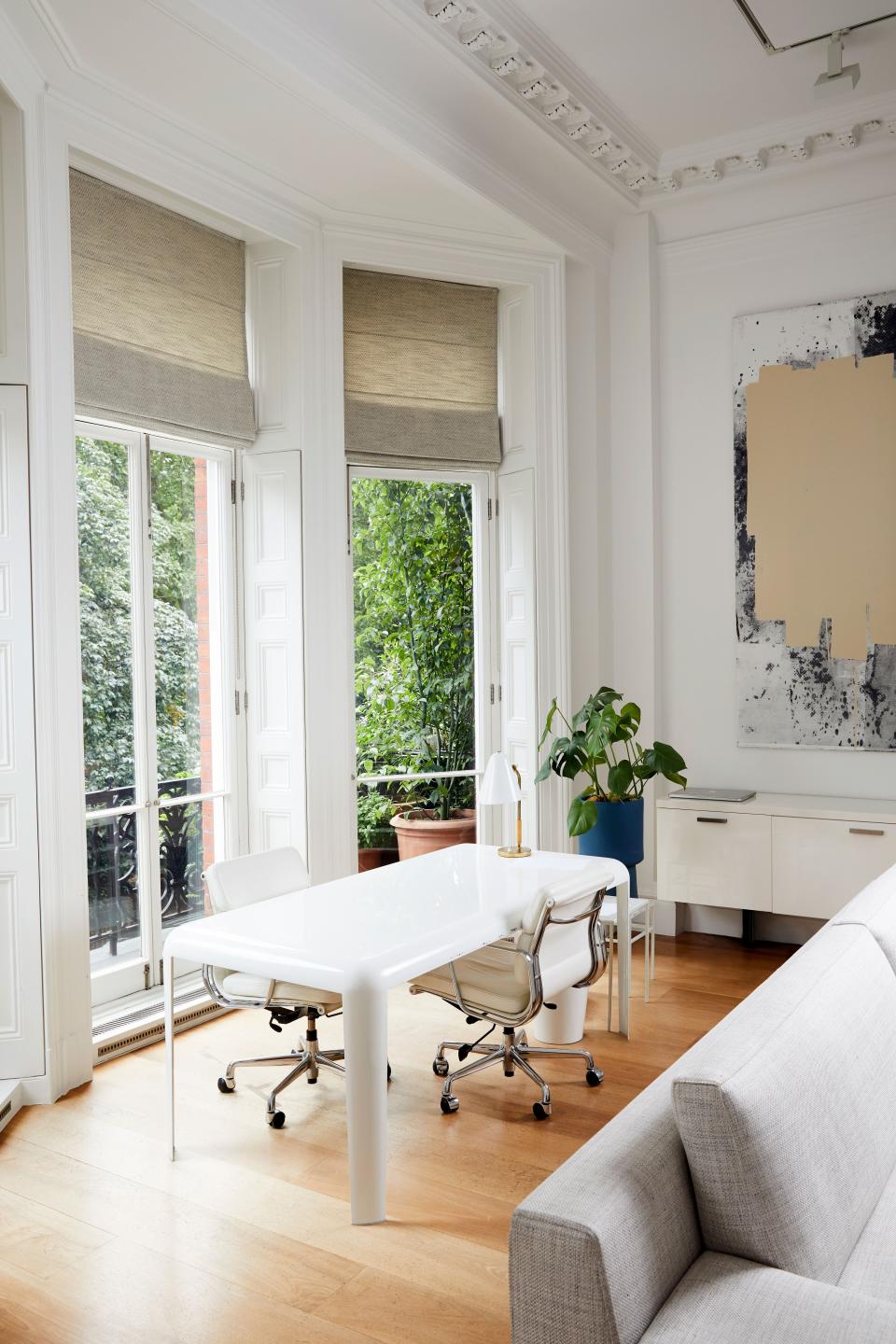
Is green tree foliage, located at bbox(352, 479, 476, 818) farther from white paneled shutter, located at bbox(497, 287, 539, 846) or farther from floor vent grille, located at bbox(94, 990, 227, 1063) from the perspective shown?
floor vent grille, located at bbox(94, 990, 227, 1063)

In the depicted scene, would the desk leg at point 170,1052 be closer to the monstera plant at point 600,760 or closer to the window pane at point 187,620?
the window pane at point 187,620

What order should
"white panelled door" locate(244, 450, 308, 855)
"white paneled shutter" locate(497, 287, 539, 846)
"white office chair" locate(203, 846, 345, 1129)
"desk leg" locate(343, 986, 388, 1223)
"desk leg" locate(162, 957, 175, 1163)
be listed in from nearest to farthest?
"desk leg" locate(343, 986, 388, 1223) → "desk leg" locate(162, 957, 175, 1163) → "white office chair" locate(203, 846, 345, 1129) → "white panelled door" locate(244, 450, 308, 855) → "white paneled shutter" locate(497, 287, 539, 846)

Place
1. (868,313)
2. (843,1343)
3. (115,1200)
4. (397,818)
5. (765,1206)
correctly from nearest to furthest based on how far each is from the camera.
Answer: (843,1343) → (765,1206) → (115,1200) → (868,313) → (397,818)

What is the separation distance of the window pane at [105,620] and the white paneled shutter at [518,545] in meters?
2.02

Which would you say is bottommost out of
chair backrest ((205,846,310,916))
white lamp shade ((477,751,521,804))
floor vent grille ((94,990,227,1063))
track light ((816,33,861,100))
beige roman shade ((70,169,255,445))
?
floor vent grille ((94,990,227,1063))

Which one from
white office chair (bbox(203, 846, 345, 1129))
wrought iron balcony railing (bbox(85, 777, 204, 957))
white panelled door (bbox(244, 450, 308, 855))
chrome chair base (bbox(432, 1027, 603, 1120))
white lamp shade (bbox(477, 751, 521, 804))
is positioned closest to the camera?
white office chair (bbox(203, 846, 345, 1129))

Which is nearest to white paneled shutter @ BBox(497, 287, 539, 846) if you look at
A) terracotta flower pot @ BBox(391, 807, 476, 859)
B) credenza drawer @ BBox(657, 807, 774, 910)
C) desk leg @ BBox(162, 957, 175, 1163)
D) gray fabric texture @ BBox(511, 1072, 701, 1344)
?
terracotta flower pot @ BBox(391, 807, 476, 859)

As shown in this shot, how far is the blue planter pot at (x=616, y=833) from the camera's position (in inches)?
193

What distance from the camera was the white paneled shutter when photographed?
215 inches

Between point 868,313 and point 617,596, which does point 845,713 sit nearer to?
point 617,596

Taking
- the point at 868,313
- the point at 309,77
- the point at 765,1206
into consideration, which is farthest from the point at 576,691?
the point at 765,1206

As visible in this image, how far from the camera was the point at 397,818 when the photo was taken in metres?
5.37

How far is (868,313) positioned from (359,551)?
2.66 metres

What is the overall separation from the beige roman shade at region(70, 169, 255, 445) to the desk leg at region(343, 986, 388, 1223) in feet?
8.36
